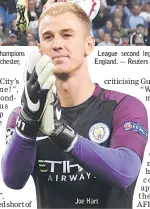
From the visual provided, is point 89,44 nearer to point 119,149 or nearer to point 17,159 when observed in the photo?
point 119,149

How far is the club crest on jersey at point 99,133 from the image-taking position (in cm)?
215

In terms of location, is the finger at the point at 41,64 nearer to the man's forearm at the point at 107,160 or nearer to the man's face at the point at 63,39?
the man's forearm at the point at 107,160

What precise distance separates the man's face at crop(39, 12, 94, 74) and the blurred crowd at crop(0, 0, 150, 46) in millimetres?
242

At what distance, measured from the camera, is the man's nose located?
7.02ft

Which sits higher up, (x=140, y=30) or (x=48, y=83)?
(x=140, y=30)

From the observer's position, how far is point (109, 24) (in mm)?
2650

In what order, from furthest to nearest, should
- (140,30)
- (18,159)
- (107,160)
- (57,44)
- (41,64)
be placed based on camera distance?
(140,30) → (57,44) → (18,159) → (107,160) → (41,64)

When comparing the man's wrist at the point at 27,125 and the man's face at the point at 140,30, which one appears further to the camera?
the man's face at the point at 140,30

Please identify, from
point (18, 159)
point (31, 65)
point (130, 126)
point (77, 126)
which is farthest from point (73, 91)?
point (31, 65)

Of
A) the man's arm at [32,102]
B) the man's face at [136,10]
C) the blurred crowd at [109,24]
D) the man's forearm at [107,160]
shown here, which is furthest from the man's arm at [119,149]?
the man's face at [136,10]

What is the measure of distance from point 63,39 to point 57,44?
0.14 ft

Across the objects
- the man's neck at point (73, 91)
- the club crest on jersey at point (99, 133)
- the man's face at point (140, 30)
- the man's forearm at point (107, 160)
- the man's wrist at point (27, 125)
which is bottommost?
the man's forearm at point (107, 160)

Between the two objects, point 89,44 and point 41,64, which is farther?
point 89,44

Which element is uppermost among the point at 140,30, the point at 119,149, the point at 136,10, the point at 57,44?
the point at 136,10
